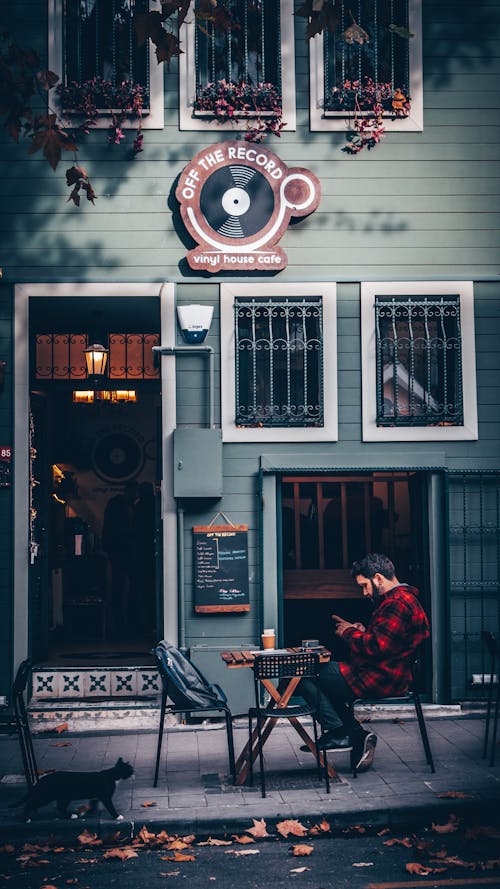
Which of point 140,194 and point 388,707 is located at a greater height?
point 140,194

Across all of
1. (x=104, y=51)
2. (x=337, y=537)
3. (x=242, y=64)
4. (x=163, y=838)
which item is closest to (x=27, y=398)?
(x=337, y=537)

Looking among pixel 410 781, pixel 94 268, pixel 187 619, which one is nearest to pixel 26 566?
pixel 187 619

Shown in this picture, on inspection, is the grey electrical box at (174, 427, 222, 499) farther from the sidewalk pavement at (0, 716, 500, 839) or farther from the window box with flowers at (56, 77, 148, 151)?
the window box with flowers at (56, 77, 148, 151)

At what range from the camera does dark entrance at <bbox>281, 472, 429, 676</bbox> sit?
10344 millimetres

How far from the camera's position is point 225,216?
9.98 metres

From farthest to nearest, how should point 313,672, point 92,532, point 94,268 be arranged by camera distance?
point 92,532 → point 94,268 → point 313,672

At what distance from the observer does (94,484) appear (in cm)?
1471

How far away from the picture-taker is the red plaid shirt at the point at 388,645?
25.0ft

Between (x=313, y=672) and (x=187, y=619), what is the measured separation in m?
2.56

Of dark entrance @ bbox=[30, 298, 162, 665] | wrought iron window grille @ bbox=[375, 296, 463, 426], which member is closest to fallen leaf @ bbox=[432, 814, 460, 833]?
dark entrance @ bbox=[30, 298, 162, 665]

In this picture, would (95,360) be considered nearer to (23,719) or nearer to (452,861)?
(23,719)

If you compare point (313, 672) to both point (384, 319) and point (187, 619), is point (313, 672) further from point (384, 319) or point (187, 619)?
point (384, 319)

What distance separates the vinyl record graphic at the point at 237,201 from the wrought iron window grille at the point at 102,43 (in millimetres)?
1303

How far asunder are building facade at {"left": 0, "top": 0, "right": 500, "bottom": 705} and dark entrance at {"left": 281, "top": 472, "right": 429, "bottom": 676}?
0.23 ft
